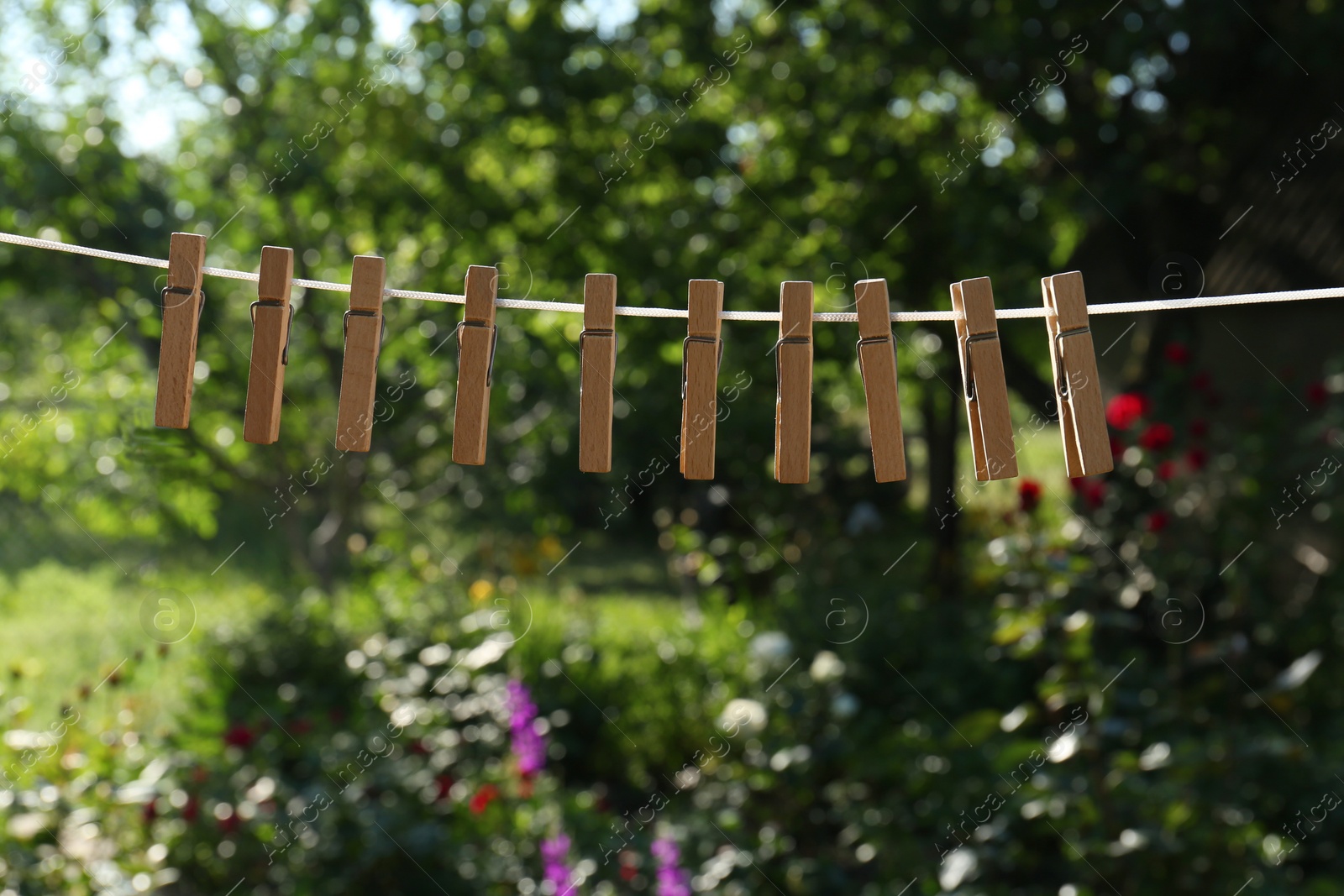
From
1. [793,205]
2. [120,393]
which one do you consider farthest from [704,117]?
[120,393]

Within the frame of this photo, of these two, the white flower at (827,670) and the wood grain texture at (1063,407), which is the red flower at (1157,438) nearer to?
the white flower at (827,670)

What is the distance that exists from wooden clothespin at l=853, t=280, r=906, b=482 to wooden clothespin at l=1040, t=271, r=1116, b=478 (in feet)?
0.67

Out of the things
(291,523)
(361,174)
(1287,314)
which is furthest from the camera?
(1287,314)

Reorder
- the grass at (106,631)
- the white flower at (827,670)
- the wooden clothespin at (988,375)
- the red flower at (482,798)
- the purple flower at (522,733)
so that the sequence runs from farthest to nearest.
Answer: the grass at (106,631), the purple flower at (522,733), the white flower at (827,670), the red flower at (482,798), the wooden clothespin at (988,375)

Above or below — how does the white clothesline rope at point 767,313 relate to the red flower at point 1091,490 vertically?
below

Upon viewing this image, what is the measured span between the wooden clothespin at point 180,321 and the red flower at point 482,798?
1.88m

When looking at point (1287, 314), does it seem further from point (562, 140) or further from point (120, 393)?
point (120, 393)

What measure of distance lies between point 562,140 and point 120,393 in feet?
7.15

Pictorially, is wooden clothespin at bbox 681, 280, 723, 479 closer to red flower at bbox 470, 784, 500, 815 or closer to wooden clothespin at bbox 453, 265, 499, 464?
wooden clothespin at bbox 453, 265, 499, 464

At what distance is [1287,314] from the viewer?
5.62 metres

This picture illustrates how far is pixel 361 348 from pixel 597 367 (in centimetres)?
32

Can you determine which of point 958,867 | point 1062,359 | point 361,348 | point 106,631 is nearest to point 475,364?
point 361,348

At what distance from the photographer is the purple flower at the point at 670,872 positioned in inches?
105

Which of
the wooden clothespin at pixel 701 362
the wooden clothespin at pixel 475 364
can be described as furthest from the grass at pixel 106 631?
the wooden clothespin at pixel 701 362
